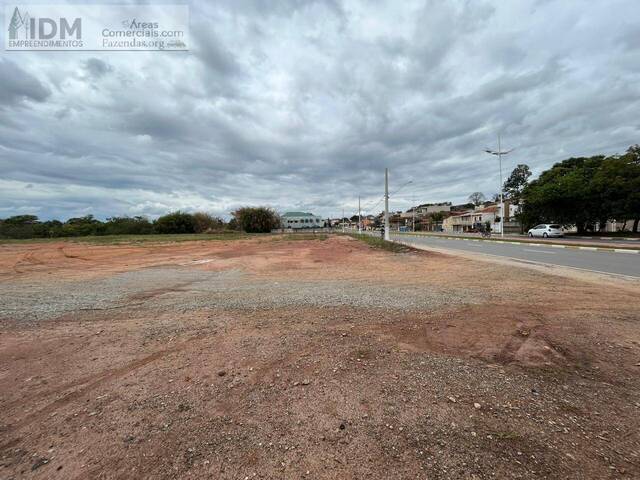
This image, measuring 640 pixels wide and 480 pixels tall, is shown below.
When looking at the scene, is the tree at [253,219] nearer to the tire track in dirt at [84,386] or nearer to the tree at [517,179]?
the tree at [517,179]

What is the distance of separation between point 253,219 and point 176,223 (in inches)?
702

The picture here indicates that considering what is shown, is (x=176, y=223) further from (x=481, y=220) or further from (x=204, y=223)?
Answer: (x=481, y=220)

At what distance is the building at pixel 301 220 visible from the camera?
117188 millimetres

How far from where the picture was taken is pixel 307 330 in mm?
4363

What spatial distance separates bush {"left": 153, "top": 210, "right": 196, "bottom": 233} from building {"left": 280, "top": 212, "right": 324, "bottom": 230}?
48.3m

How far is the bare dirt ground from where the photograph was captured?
1947 millimetres

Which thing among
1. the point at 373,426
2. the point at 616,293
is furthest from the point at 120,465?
the point at 616,293

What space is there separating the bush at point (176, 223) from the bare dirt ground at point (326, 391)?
222ft

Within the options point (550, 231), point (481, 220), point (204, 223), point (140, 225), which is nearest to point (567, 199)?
point (550, 231)

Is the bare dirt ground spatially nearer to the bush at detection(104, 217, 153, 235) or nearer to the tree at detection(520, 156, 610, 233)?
the tree at detection(520, 156, 610, 233)

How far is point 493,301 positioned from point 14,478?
22.5 feet

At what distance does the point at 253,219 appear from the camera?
241 ft

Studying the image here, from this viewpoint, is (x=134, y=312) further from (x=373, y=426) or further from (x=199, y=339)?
(x=373, y=426)

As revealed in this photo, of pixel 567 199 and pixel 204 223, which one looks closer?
pixel 567 199
